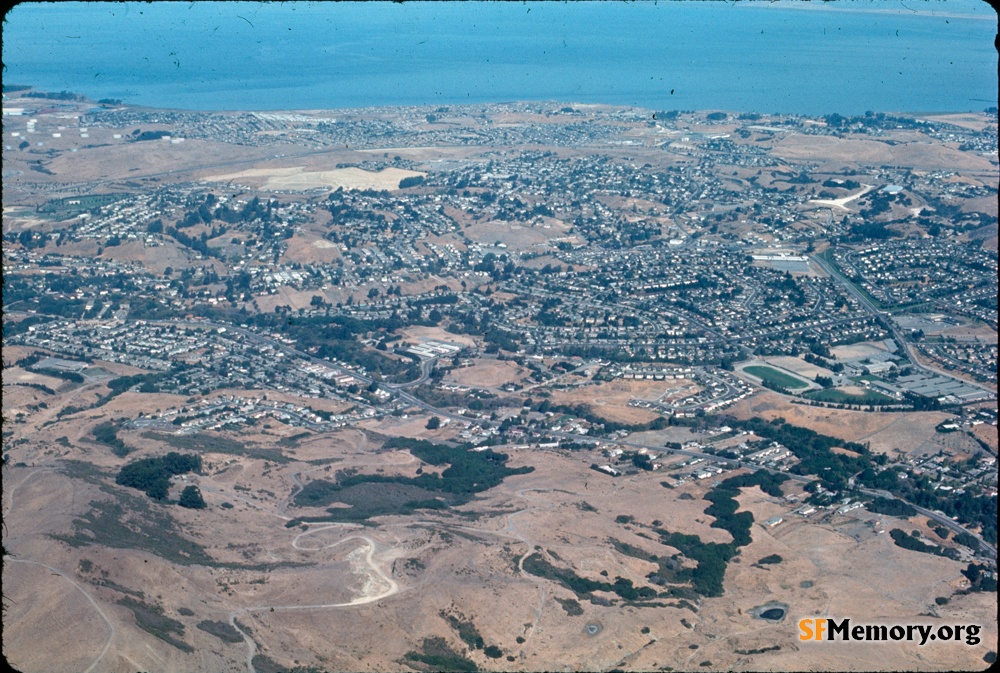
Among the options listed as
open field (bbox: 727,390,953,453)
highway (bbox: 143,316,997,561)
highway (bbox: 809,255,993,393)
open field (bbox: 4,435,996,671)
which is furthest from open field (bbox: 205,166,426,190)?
open field (bbox: 4,435,996,671)

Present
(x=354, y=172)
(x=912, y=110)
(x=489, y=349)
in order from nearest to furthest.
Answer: (x=489, y=349), (x=354, y=172), (x=912, y=110)

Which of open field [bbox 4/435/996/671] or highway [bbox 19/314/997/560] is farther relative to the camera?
highway [bbox 19/314/997/560]

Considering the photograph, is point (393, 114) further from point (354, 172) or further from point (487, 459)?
point (487, 459)

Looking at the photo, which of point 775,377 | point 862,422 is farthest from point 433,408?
point 862,422

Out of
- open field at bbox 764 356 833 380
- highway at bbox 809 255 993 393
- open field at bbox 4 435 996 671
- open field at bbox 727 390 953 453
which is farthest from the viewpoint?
open field at bbox 764 356 833 380

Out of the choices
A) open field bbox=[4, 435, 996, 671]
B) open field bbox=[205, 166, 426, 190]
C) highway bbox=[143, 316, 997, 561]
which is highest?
open field bbox=[205, 166, 426, 190]

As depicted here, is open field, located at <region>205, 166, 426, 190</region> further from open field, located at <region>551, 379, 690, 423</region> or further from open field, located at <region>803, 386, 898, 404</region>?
open field, located at <region>803, 386, 898, 404</region>

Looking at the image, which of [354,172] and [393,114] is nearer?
[354,172]

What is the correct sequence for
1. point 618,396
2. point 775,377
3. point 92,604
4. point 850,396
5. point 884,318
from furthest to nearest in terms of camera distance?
point 884,318, point 775,377, point 618,396, point 850,396, point 92,604

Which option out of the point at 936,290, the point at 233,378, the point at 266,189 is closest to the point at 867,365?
the point at 936,290

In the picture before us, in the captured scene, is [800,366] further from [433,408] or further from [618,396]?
[433,408]

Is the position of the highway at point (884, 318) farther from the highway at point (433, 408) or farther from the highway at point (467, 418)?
the highway at point (433, 408)
